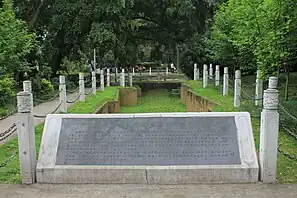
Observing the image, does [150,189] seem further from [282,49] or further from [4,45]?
[4,45]

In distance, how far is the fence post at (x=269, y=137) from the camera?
17.5ft

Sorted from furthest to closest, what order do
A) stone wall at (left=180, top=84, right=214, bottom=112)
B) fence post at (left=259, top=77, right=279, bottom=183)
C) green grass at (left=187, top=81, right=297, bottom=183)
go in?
stone wall at (left=180, top=84, right=214, bottom=112)
green grass at (left=187, top=81, right=297, bottom=183)
fence post at (left=259, top=77, right=279, bottom=183)

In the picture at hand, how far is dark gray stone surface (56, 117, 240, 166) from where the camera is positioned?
18.3ft

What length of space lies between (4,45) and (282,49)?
8.32m

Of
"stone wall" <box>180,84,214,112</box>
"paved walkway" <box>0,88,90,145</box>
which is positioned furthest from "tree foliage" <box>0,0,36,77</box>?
"stone wall" <box>180,84,214,112</box>

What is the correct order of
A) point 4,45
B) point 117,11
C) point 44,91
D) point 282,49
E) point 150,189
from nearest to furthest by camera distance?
point 150,189 → point 282,49 → point 4,45 → point 44,91 → point 117,11

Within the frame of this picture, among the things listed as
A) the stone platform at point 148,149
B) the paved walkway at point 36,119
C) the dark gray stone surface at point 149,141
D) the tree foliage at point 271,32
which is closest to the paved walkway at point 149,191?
the stone platform at point 148,149

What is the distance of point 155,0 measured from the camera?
2898 centimetres

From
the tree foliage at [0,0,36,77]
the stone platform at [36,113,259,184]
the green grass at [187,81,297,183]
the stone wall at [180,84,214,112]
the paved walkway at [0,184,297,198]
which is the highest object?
the tree foliage at [0,0,36,77]

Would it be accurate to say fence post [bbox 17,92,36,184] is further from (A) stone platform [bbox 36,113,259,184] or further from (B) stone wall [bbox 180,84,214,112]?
(B) stone wall [bbox 180,84,214,112]

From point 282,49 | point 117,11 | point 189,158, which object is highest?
point 117,11

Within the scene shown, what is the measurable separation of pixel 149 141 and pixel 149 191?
805mm

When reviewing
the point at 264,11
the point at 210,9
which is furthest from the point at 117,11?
the point at 264,11

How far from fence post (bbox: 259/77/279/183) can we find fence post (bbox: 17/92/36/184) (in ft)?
10.7
